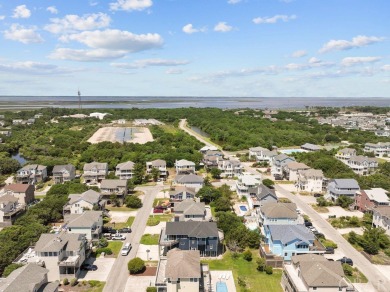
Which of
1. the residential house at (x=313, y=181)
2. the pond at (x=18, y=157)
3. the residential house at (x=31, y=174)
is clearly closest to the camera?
the residential house at (x=313, y=181)

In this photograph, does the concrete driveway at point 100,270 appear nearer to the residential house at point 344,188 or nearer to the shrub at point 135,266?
the shrub at point 135,266

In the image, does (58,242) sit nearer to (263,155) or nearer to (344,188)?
(344,188)

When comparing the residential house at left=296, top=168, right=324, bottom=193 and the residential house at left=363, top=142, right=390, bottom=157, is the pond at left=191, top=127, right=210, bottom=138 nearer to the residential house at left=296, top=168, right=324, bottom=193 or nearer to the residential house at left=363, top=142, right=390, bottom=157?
the residential house at left=363, top=142, right=390, bottom=157

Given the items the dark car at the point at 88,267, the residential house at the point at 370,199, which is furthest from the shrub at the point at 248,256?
the residential house at the point at 370,199

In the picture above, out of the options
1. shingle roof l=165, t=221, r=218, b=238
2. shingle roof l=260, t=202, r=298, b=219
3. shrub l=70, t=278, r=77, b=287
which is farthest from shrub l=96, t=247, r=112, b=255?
shingle roof l=260, t=202, r=298, b=219

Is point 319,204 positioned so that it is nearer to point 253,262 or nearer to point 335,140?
point 253,262

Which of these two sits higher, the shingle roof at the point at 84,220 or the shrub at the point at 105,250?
the shingle roof at the point at 84,220
